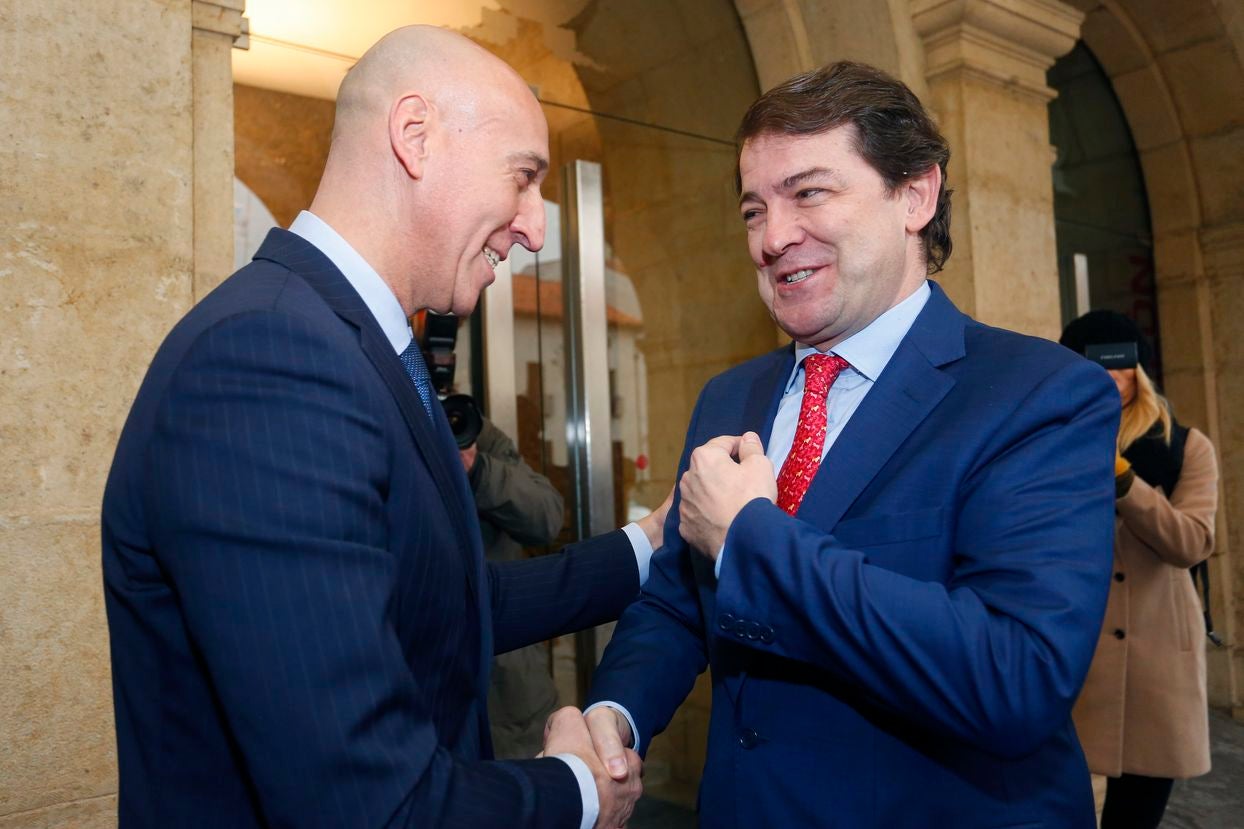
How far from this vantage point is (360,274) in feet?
4.93

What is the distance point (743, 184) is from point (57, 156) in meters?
1.57

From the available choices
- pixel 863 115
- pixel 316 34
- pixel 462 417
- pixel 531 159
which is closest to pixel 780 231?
pixel 863 115

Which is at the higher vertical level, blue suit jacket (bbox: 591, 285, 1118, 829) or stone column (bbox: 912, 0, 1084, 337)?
stone column (bbox: 912, 0, 1084, 337)

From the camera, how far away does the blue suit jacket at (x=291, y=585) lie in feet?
3.67

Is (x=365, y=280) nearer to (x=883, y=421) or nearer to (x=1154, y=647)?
(x=883, y=421)

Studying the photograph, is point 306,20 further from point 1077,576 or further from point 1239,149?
point 1239,149

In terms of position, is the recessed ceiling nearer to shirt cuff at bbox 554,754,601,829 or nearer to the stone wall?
the stone wall

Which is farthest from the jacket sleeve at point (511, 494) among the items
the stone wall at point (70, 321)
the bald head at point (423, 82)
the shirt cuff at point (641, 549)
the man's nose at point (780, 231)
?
the bald head at point (423, 82)

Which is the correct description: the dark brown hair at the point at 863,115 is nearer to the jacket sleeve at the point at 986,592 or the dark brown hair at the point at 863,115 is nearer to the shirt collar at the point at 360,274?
the jacket sleeve at the point at 986,592

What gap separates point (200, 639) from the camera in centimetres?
114

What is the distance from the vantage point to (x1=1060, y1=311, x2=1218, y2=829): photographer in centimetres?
347

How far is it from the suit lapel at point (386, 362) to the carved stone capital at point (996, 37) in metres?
3.32

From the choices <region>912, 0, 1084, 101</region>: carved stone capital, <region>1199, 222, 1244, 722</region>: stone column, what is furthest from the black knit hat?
<region>1199, 222, 1244, 722</region>: stone column

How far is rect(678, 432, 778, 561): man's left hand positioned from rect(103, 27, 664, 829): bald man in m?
0.36
